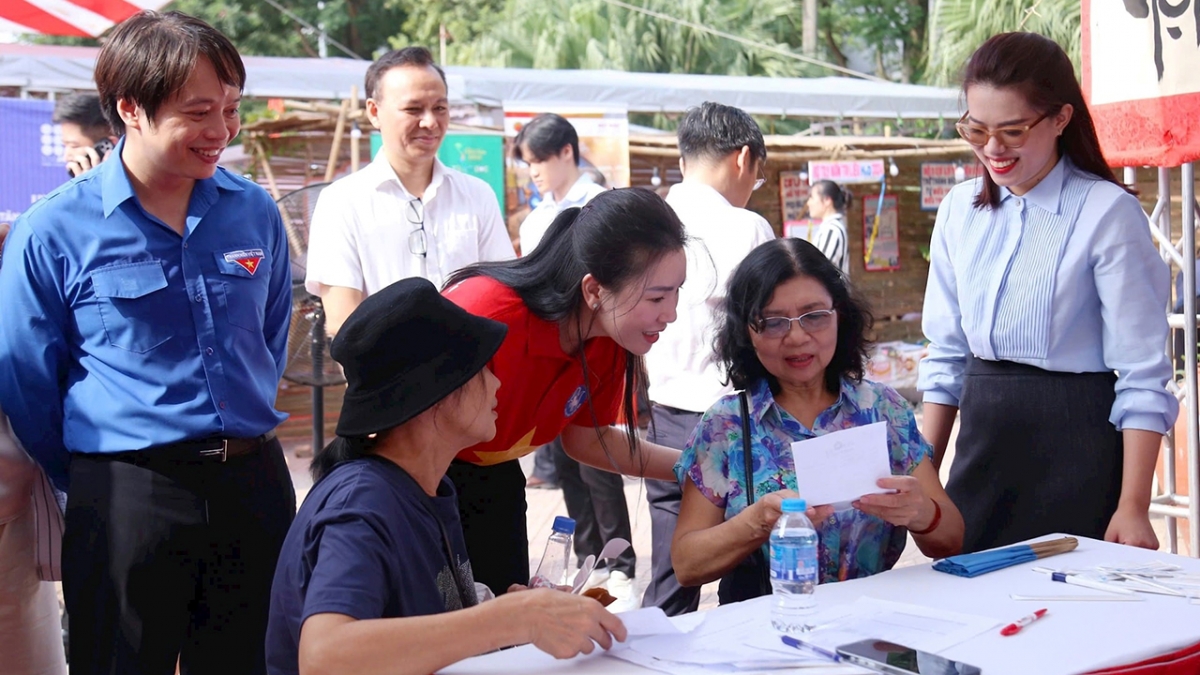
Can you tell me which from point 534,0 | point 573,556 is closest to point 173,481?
point 573,556

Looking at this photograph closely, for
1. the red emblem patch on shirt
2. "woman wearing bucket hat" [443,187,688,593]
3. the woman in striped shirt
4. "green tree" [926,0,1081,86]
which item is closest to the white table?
"woman wearing bucket hat" [443,187,688,593]

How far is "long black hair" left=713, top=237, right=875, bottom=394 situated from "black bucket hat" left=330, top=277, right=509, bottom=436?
0.95 metres

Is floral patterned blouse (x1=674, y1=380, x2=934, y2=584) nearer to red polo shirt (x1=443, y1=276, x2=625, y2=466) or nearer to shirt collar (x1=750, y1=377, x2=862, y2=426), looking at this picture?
shirt collar (x1=750, y1=377, x2=862, y2=426)

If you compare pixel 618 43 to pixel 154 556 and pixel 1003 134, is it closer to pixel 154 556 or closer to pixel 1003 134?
pixel 1003 134

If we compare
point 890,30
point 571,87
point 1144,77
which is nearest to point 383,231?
point 1144,77

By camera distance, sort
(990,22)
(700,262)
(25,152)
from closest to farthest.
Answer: (700,262)
(25,152)
(990,22)

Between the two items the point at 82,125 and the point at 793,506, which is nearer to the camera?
the point at 793,506

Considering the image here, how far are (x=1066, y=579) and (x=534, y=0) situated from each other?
2187 cm

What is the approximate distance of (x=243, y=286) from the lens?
2.65 metres

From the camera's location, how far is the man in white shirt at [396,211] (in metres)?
3.76

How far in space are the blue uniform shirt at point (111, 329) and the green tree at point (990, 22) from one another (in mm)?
12077

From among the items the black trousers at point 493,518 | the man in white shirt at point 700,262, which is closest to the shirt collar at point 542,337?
the black trousers at point 493,518

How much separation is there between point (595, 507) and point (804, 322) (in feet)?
9.01

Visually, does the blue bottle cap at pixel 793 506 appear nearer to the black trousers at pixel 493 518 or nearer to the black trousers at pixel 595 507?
the black trousers at pixel 493 518
